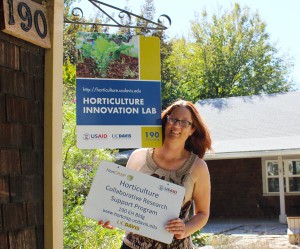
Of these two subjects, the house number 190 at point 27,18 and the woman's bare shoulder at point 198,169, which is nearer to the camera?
the house number 190 at point 27,18

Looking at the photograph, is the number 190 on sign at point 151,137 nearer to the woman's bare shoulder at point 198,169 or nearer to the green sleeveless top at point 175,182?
the green sleeveless top at point 175,182

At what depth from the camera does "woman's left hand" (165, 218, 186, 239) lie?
3.30 meters

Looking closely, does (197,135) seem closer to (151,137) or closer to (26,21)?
(151,137)

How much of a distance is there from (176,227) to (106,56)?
1.18m

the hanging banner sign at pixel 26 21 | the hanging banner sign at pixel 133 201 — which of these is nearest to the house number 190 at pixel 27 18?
the hanging banner sign at pixel 26 21

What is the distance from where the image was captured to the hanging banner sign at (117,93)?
356cm

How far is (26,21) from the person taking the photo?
3123 mm

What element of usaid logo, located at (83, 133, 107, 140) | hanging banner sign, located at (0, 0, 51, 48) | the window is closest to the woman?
usaid logo, located at (83, 133, 107, 140)

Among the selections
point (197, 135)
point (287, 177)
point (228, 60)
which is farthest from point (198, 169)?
point (228, 60)

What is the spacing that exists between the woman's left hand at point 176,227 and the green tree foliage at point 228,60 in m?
31.1

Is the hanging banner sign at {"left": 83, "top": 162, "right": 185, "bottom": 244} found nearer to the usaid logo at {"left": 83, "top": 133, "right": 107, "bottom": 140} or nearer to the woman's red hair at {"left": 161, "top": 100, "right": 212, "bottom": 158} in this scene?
the usaid logo at {"left": 83, "top": 133, "right": 107, "bottom": 140}

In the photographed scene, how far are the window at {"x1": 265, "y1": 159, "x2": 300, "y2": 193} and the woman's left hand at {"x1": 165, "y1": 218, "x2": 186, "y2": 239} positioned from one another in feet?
51.8

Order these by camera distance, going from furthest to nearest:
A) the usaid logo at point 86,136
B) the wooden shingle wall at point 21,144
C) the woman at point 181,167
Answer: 1. the usaid logo at point 86,136
2. the woman at point 181,167
3. the wooden shingle wall at point 21,144

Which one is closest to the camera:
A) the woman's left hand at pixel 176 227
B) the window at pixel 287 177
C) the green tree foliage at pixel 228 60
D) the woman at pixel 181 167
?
the woman's left hand at pixel 176 227
